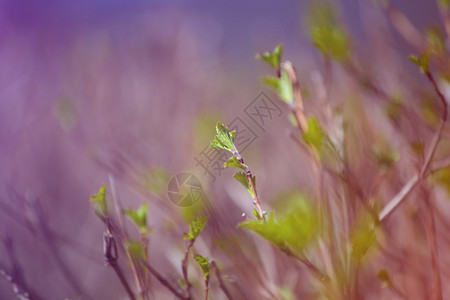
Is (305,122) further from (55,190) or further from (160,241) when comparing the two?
(55,190)

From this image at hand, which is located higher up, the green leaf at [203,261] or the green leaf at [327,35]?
the green leaf at [327,35]

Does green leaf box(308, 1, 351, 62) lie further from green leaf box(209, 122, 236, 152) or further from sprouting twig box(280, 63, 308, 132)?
green leaf box(209, 122, 236, 152)

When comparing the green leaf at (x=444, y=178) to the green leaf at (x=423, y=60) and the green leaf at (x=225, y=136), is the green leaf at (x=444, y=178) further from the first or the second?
the green leaf at (x=225, y=136)

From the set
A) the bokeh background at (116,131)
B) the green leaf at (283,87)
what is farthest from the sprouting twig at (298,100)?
the bokeh background at (116,131)

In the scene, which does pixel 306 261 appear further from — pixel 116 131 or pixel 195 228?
pixel 116 131

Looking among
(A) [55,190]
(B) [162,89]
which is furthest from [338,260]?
(B) [162,89]

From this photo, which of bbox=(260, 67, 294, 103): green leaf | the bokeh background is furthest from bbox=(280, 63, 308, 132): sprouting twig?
the bokeh background
